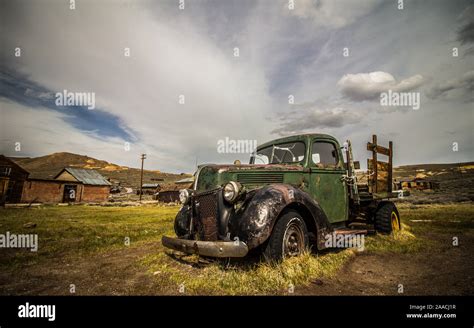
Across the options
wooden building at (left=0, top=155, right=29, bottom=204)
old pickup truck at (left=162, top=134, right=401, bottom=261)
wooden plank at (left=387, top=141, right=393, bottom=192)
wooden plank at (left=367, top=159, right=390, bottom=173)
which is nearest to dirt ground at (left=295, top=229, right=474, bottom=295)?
old pickup truck at (left=162, top=134, right=401, bottom=261)

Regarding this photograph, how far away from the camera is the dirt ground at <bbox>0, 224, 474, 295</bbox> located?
115 inches

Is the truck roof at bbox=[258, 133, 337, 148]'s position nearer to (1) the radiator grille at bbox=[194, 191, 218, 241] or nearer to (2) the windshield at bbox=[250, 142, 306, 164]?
(2) the windshield at bbox=[250, 142, 306, 164]

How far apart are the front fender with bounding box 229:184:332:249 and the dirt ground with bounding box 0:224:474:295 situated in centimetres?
75

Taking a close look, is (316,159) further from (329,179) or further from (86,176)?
(86,176)

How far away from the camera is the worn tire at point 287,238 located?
10.1 ft

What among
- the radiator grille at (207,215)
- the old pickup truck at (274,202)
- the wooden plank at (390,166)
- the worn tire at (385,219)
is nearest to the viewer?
the old pickup truck at (274,202)

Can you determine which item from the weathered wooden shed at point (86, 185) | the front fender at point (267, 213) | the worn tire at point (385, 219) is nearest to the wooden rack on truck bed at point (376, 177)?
the worn tire at point (385, 219)

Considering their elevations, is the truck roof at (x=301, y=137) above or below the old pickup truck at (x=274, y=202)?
above

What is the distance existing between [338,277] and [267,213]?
57.9 inches

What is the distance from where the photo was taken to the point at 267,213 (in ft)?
9.87

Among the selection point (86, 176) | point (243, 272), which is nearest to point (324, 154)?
point (243, 272)

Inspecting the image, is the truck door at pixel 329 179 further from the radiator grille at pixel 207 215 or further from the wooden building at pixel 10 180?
the wooden building at pixel 10 180

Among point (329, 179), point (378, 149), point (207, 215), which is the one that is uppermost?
point (378, 149)

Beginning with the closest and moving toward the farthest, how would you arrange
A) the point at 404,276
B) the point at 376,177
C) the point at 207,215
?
the point at 404,276 < the point at 207,215 < the point at 376,177
